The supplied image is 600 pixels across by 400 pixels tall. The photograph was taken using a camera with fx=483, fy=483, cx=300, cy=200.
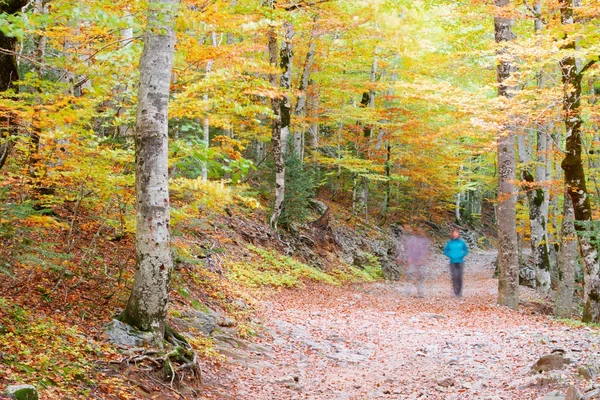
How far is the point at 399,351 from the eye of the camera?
8.41 meters

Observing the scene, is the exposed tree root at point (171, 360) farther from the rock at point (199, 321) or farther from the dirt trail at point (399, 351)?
the rock at point (199, 321)

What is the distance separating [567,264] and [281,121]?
29.1 ft

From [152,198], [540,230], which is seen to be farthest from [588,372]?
[540,230]

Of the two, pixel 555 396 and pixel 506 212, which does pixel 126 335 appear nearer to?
pixel 555 396

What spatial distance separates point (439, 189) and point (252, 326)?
68.5ft

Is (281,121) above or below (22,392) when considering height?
above

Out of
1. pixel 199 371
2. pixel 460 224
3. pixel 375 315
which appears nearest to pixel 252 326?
pixel 199 371

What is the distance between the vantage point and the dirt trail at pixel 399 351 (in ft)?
20.3

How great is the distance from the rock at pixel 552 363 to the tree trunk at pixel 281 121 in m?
9.86

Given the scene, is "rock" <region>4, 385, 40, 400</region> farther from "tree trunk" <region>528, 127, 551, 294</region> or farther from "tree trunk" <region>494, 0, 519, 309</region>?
"tree trunk" <region>528, 127, 551, 294</region>

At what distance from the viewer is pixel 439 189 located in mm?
27344

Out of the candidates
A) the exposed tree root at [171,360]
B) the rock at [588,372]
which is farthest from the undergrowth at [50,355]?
the rock at [588,372]

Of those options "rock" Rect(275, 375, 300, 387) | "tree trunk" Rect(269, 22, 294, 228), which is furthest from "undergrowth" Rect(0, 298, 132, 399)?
"tree trunk" Rect(269, 22, 294, 228)

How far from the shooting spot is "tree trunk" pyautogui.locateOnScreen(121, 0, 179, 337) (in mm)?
5410
